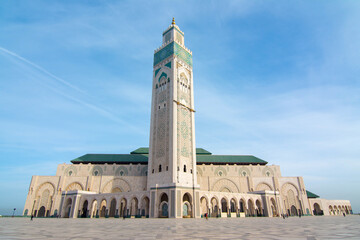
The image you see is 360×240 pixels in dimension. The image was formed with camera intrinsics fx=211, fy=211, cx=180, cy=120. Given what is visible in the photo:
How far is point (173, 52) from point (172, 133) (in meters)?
14.0

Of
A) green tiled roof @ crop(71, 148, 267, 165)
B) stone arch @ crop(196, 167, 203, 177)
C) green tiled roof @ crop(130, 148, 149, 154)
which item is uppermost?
green tiled roof @ crop(130, 148, 149, 154)

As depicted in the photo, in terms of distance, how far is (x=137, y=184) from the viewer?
3644 cm

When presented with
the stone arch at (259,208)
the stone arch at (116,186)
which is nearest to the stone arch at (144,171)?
the stone arch at (116,186)

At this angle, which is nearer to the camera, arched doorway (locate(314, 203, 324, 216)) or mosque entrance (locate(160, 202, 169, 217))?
mosque entrance (locate(160, 202, 169, 217))

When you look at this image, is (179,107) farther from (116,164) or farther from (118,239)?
(118,239)

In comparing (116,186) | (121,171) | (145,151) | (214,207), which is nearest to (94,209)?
(116,186)

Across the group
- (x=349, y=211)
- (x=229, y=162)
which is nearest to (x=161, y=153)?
(x=229, y=162)

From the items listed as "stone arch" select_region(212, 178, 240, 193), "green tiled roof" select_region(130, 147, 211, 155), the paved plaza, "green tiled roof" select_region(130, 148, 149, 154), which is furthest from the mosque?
the paved plaza

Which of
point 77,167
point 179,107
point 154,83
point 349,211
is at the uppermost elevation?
point 154,83

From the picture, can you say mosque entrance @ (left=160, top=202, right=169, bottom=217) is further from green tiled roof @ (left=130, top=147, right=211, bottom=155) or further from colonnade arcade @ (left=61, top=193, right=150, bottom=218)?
green tiled roof @ (left=130, top=147, right=211, bottom=155)

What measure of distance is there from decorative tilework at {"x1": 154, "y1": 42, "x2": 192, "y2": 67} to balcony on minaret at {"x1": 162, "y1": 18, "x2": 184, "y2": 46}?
44.4 inches

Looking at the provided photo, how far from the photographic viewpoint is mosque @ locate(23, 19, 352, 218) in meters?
28.2

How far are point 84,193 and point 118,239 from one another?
31.0 metres

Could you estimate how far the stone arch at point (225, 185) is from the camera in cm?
3725
